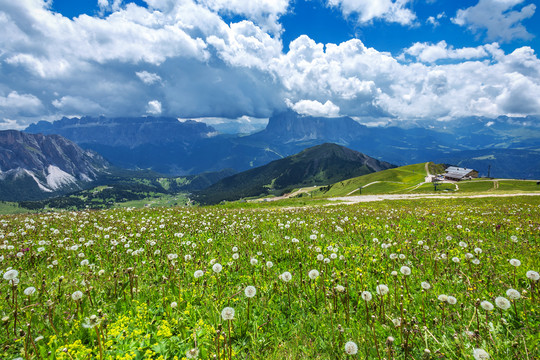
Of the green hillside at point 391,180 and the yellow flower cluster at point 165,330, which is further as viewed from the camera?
the green hillside at point 391,180

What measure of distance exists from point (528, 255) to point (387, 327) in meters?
6.19

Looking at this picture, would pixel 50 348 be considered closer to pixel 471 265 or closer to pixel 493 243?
pixel 471 265

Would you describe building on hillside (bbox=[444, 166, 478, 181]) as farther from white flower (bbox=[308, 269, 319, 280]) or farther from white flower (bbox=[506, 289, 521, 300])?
white flower (bbox=[308, 269, 319, 280])

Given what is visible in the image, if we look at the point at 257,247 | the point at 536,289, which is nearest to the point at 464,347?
the point at 536,289

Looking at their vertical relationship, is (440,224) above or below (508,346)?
below

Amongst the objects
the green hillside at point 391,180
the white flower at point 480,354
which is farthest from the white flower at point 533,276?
the green hillside at point 391,180

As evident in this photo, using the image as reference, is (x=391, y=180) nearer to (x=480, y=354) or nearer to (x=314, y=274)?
(x=314, y=274)

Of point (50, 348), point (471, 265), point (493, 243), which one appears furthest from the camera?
point (493, 243)

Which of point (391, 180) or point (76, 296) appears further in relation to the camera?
point (391, 180)

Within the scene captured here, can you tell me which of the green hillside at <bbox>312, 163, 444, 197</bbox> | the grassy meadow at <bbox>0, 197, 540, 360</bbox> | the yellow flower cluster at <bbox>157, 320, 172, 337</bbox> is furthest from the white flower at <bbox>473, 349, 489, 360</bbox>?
the green hillside at <bbox>312, 163, 444, 197</bbox>

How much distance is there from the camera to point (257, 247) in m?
8.09

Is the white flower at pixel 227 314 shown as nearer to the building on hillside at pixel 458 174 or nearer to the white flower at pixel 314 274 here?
the white flower at pixel 314 274

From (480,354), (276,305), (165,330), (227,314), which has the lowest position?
(276,305)

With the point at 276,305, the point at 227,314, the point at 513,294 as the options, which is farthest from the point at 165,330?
the point at 513,294
